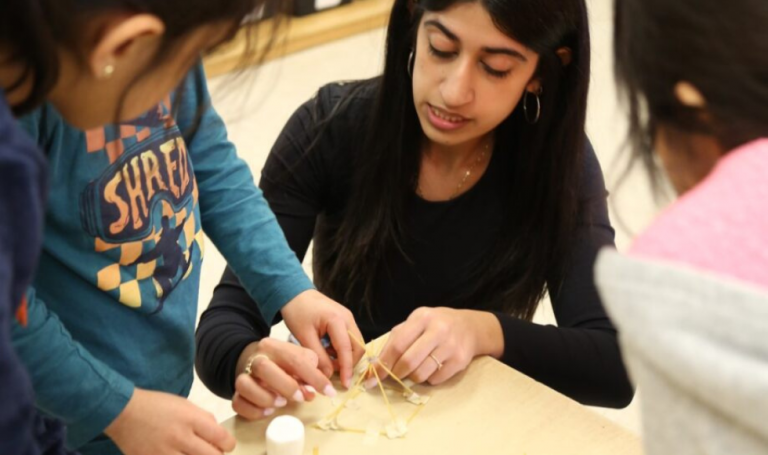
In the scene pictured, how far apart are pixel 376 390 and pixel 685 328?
55 cm

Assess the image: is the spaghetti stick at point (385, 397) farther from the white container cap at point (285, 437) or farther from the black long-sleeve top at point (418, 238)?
the black long-sleeve top at point (418, 238)

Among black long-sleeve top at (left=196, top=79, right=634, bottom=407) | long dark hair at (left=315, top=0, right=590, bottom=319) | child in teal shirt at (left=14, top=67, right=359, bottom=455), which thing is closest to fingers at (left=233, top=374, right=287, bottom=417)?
child in teal shirt at (left=14, top=67, right=359, bottom=455)

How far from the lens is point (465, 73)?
121cm

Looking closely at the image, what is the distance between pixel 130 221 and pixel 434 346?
363mm

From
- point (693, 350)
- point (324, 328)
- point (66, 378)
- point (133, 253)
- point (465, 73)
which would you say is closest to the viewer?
point (693, 350)

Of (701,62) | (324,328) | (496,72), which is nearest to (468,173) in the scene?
(496,72)

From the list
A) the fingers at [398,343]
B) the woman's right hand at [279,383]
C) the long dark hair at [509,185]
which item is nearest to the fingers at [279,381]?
the woman's right hand at [279,383]

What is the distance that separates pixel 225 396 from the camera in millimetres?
1184

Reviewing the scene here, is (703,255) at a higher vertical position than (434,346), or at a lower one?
higher

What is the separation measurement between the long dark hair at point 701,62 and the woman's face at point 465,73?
0.55 meters

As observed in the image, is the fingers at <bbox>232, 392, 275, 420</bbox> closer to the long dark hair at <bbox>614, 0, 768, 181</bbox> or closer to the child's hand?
the child's hand

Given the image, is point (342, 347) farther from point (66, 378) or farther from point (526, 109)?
point (526, 109)

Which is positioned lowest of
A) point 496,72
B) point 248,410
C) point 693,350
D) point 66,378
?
point 248,410

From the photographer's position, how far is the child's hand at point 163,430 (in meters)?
0.89
